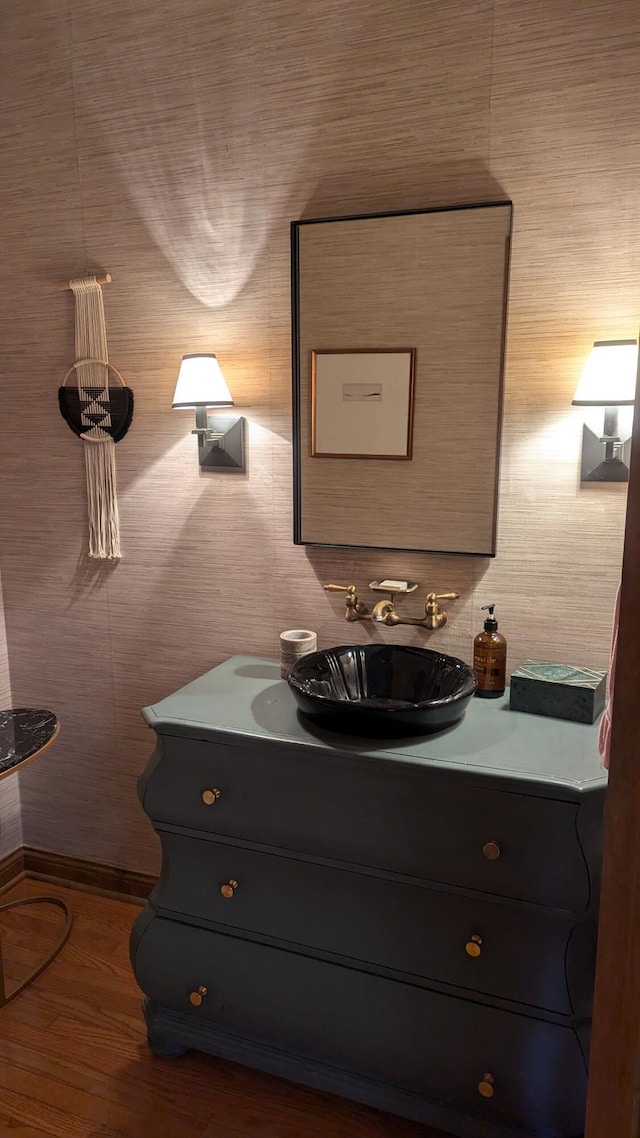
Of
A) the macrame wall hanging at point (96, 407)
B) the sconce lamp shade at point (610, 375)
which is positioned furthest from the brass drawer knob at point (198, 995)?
the sconce lamp shade at point (610, 375)

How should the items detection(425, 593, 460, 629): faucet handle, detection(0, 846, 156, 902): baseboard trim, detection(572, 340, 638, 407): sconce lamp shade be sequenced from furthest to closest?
1. detection(0, 846, 156, 902): baseboard trim
2. detection(425, 593, 460, 629): faucet handle
3. detection(572, 340, 638, 407): sconce lamp shade

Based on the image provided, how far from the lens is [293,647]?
182 centimetres

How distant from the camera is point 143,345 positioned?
203 centimetres

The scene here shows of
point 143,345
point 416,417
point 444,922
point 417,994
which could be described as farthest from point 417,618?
point 143,345

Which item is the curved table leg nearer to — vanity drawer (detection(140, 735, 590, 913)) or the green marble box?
vanity drawer (detection(140, 735, 590, 913))

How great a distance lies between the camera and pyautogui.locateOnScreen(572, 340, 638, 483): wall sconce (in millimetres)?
1494

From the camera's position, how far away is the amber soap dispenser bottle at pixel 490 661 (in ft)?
5.50

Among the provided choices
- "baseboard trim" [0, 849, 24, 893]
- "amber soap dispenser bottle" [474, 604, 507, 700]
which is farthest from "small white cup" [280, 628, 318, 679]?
"baseboard trim" [0, 849, 24, 893]

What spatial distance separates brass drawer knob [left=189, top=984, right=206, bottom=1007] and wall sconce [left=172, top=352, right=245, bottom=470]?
49.9 inches

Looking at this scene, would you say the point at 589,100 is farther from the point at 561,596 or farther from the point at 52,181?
the point at 52,181

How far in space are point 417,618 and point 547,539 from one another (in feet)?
1.20

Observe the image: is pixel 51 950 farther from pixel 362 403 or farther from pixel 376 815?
pixel 362 403

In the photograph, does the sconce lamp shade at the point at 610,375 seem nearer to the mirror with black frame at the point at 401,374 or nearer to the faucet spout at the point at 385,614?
the mirror with black frame at the point at 401,374

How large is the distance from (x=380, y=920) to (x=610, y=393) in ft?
3.85
